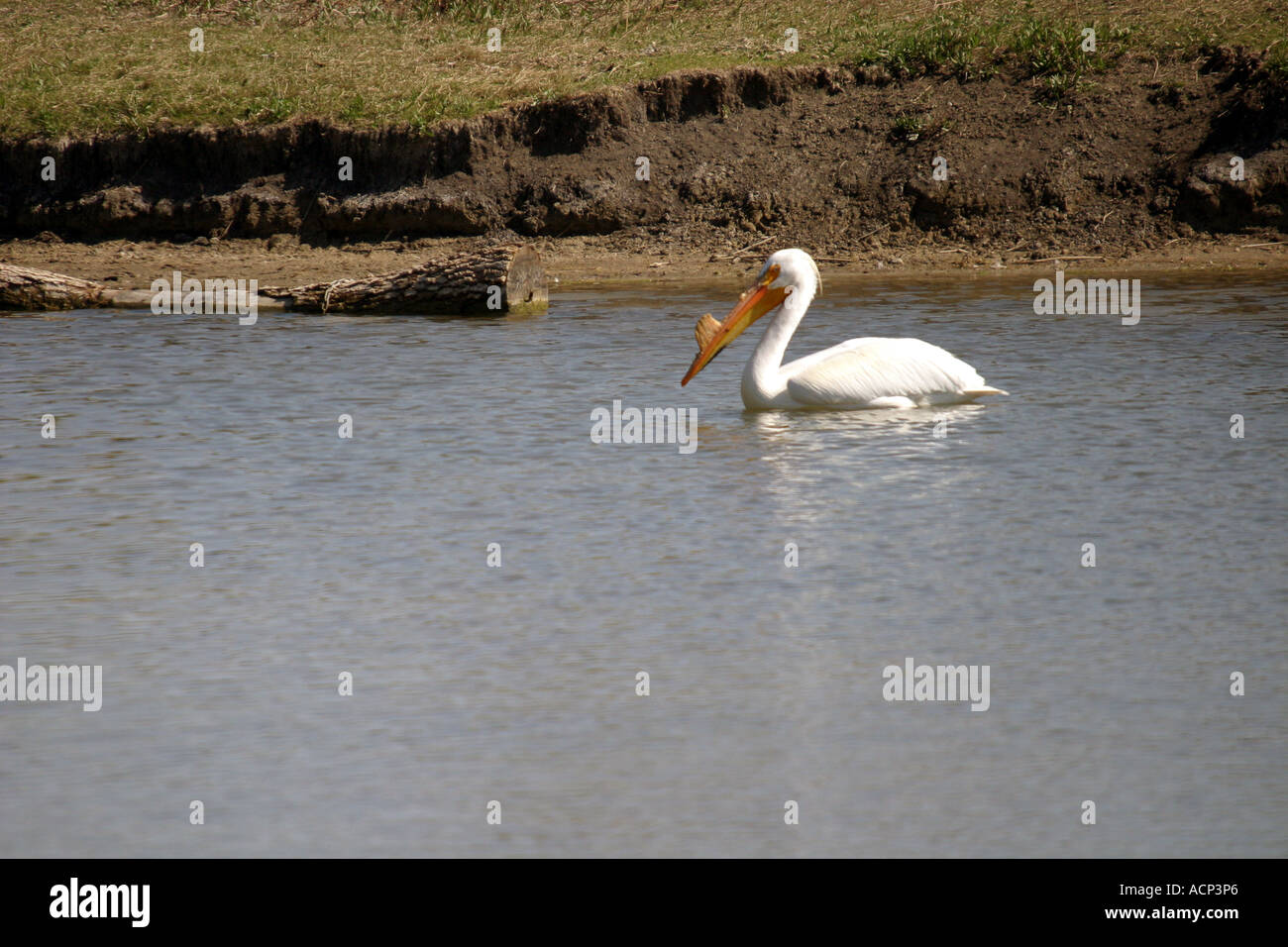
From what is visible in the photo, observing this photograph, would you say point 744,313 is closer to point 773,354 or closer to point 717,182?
point 773,354

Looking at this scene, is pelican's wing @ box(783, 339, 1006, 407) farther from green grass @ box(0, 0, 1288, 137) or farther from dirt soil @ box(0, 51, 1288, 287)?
green grass @ box(0, 0, 1288, 137)

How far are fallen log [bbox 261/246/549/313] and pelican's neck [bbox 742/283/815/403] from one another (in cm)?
402

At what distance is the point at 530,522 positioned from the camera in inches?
279

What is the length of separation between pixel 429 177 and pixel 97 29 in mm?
6198

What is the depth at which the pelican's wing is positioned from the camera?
923cm

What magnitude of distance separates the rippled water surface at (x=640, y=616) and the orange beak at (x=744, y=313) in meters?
0.31

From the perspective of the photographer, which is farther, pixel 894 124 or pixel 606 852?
pixel 894 124

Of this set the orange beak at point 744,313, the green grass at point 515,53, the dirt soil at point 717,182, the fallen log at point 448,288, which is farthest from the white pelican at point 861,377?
the green grass at point 515,53

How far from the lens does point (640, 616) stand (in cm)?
577

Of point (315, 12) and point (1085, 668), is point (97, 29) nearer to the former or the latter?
point (315, 12)

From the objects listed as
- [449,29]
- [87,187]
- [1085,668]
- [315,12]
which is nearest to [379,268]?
[87,187]

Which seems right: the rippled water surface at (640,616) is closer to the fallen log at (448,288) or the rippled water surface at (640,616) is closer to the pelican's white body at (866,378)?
the pelican's white body at (866,378)

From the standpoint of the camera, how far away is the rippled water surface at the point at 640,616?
4.22 meters

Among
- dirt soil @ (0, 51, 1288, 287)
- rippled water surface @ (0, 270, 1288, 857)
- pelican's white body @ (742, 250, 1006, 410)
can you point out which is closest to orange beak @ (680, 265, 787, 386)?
rippled water surface @ (0, 270, 1288, 857)
